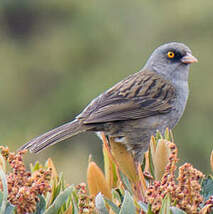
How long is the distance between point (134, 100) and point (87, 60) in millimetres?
9131

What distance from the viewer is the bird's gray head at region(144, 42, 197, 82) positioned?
4.18 metres

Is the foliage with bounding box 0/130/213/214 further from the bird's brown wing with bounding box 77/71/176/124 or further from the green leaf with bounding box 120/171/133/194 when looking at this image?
the bird's brown wing with bounding box 77/71/176/124

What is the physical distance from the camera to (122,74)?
12.0 meters

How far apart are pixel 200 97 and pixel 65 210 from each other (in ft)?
32.4

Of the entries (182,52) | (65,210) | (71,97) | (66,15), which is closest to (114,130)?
(182,52)

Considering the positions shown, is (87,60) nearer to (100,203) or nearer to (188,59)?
(188,59)

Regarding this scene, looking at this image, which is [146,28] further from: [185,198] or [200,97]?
[185,198]

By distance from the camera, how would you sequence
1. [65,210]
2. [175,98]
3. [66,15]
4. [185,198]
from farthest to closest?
[66,15] < [175,98] < [65,210] < [185,198]

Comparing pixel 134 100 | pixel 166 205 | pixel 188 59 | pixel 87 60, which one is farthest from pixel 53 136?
pixel 87 60

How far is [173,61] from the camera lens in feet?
14.0

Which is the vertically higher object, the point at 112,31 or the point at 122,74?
the point at 112,31

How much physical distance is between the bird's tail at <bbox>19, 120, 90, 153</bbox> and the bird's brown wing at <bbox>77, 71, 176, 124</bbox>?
206 mm

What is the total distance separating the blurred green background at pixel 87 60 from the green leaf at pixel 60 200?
365 inches

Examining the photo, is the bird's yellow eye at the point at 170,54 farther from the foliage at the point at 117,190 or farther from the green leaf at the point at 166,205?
the green leaf at the point at 166,205
